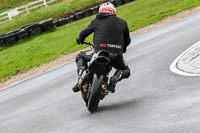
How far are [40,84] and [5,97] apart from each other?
1291 mm

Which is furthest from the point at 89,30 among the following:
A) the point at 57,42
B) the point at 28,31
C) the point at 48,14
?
Result: the point at 48,14

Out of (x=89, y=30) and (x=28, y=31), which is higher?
(x=89, y=30)

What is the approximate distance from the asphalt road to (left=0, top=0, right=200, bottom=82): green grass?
19.0ft

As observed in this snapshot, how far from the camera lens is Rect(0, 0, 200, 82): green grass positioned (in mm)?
19328

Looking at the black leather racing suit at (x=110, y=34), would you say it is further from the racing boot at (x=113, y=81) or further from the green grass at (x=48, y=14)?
the green grass at (x=48, y=14)

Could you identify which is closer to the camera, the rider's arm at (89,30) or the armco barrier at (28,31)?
the rider's arm at (89,30)

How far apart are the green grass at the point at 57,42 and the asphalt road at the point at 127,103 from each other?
5.79 m

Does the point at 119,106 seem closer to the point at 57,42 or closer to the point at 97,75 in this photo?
the point at 97,75

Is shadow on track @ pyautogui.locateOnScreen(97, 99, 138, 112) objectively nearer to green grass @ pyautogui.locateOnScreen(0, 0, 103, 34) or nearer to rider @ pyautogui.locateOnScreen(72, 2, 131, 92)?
rider @ pyautogui.locateOnScreen(72, 2, 131, 92)

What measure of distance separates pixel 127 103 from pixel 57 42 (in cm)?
1645

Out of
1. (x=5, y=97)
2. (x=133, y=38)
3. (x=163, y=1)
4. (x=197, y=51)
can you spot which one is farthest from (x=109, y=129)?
(x=163, y=1)

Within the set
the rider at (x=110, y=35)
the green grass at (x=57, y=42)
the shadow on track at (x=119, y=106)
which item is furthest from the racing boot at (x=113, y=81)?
the green grass at (x=57, y=42)

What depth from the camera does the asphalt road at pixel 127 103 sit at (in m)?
5.93

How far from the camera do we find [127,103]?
7.48m
